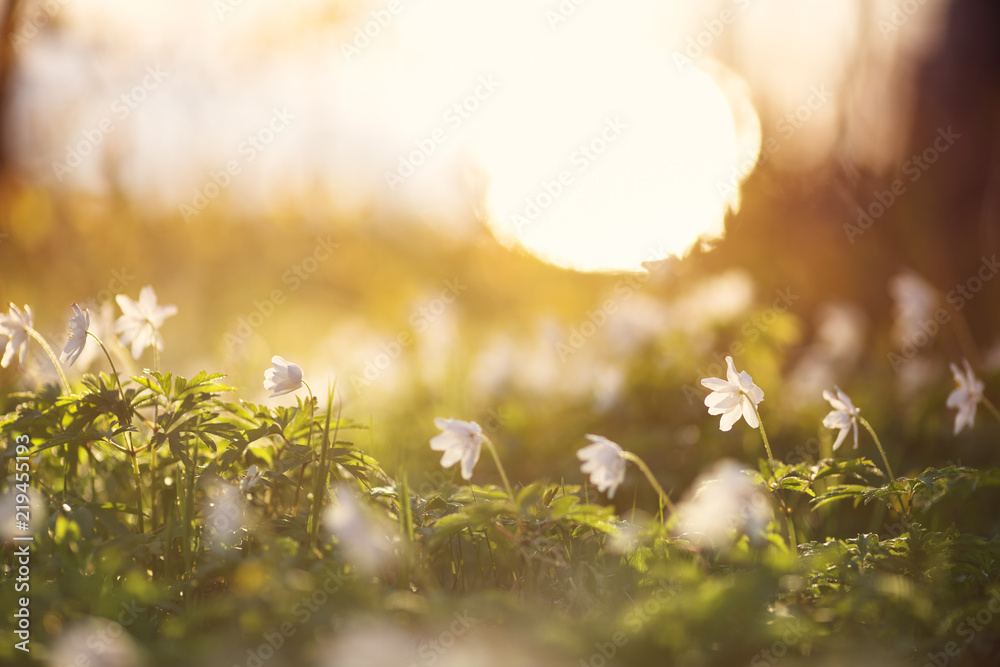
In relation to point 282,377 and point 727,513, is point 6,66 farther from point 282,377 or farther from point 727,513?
point 727,513

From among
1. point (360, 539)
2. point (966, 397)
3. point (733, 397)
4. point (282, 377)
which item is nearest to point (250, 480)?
point (282, 377)

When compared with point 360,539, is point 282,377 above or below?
above

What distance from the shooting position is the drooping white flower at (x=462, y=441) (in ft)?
6.56

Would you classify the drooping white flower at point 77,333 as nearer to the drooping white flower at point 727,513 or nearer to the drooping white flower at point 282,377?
the drooping white flower at point 282,377

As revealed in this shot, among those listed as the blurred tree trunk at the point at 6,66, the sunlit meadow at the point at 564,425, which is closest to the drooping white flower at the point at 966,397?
the sunlit meadow at the point at 564,425

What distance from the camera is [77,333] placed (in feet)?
6.81

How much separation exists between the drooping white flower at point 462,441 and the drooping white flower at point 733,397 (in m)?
0.68

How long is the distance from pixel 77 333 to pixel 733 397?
2.02 metres

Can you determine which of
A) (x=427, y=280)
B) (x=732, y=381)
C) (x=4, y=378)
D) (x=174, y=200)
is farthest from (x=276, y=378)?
(x=427, y=280)

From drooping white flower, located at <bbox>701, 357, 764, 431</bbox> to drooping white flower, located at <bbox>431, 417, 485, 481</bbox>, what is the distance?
27.0 inches

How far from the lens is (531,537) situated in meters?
1.82

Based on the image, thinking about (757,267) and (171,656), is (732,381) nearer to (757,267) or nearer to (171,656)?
(171,656)

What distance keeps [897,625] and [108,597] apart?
161cm

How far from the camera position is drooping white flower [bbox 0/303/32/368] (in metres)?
2.04
